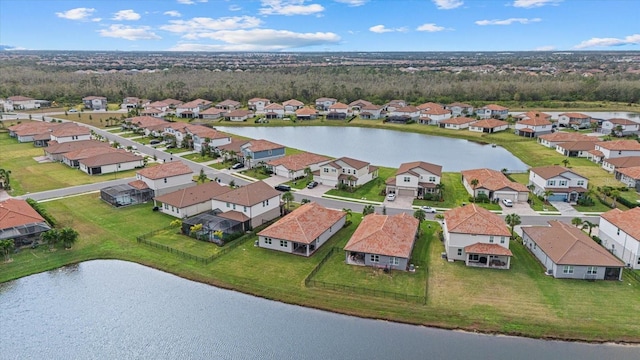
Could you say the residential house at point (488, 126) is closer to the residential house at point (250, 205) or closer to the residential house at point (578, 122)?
the residential house at point (578, 122)

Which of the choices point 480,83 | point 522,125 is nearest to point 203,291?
point 522,125

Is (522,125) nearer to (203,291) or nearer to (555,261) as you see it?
(555,261)

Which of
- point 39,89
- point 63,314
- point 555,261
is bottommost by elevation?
point 63,314

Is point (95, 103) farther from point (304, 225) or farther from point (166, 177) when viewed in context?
point (304, 225)

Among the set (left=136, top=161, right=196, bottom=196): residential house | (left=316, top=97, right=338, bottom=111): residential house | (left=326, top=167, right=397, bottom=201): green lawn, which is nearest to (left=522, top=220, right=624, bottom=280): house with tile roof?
(left=326, top=167, right=397, bottom=201): green lawn

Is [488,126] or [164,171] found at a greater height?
[488,126]

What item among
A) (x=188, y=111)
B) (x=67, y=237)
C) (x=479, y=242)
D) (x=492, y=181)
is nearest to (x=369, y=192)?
(x=492, y=181)
